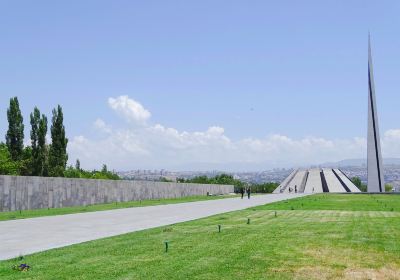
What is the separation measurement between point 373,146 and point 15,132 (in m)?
68.4

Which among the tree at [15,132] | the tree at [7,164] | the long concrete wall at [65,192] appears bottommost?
the long concrete wall at [65,192]

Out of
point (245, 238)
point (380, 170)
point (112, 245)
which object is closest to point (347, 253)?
point (245, 238)

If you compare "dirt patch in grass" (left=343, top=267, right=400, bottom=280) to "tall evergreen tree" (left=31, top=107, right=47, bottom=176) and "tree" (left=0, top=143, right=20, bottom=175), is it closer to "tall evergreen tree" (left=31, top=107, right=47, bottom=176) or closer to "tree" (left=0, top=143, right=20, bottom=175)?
"tree" (left=0, top=143, right=20, bottom=175)

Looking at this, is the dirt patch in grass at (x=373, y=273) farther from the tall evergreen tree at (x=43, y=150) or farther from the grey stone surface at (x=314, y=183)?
the grey stone surface at (x=314, y=183)

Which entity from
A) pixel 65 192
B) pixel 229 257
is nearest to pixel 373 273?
pixel 229 257

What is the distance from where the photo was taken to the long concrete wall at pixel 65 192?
29.7 meters

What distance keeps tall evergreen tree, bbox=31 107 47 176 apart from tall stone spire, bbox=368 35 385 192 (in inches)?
2505

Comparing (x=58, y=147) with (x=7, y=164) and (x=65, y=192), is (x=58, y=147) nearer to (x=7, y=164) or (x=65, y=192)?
(x=7, y=164)

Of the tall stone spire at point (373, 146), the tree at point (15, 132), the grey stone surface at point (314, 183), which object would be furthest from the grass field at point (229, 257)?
the tall stone spire at point (373, 146)

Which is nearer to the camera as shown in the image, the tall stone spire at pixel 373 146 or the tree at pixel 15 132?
the tree at pixel 15 132

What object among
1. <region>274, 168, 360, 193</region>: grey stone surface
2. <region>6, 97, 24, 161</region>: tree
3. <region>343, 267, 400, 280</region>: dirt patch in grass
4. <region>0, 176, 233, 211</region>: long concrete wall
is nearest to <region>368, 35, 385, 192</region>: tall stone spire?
<region>274, 168, 360, 193</region>: grey stone surface

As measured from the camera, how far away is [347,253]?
10539mm

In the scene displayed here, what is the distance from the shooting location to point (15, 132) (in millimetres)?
54312

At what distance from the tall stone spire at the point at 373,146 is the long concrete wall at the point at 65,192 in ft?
172
